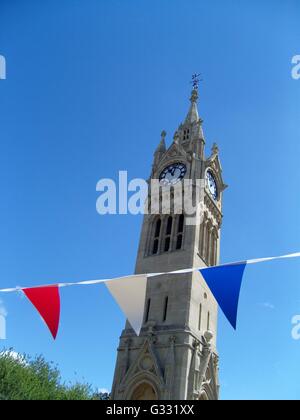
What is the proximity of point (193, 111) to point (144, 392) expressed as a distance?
32.4 meters

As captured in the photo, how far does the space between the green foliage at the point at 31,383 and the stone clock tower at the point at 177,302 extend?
6.00 m

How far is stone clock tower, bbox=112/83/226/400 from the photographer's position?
30.5 meters

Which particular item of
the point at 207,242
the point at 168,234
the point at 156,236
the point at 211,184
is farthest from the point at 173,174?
the point at 207,242

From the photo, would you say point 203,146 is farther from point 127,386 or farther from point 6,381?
point 6,381

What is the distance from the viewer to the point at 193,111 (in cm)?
5041

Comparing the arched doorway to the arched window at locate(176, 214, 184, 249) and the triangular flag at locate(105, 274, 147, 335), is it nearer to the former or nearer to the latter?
the arched window at locate(176, 214, 184, 249)

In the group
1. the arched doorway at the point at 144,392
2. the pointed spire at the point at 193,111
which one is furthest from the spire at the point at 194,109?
the arched doorway at the point at 144,392

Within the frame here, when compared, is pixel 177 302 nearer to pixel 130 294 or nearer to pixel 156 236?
pixel 156 236

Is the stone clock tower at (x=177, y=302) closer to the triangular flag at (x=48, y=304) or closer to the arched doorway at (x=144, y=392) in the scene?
the arched doorway at (x=144, y=392)

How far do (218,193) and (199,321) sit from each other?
52.3 feet
